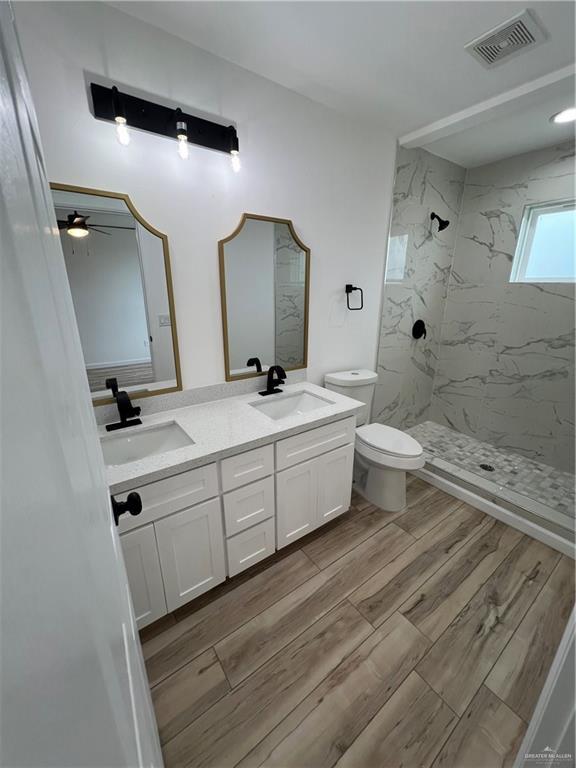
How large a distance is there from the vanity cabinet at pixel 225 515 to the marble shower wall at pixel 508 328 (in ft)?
5.47

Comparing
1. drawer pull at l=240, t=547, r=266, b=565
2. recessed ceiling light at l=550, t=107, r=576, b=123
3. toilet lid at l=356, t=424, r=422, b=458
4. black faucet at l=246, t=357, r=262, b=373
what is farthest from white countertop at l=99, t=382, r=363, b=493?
recessed ceiling light at l=550, t=107, r=576, b=123

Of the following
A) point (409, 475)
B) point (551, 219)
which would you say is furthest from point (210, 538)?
point (551, 219)

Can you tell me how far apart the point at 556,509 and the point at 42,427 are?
2.76 metres

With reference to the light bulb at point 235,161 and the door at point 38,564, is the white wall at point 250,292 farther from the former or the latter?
the door at point 38,564

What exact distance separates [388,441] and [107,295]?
1.79m

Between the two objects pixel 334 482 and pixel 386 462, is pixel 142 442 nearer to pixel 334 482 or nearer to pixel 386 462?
pixel 334 482

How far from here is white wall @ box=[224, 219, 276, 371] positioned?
167 cm

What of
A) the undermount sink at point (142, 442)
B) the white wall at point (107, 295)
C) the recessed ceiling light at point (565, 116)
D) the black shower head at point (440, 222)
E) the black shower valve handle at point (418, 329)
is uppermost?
the recessed ceiling light at point (565, 116)

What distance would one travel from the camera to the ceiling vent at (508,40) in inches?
48.9

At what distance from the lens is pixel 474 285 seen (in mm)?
2721

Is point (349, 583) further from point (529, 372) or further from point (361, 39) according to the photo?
point (361, 39)

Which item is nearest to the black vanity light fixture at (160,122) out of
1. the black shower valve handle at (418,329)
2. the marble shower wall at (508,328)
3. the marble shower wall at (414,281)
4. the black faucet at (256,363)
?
the black faucet at (256,363)

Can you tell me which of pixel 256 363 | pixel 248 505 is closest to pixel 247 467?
pixel 248 505

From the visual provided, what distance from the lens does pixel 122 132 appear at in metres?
1.25
